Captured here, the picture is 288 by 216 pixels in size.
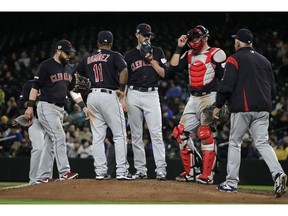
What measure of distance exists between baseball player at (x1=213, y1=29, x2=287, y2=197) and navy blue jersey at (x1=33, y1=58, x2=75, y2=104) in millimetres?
2915

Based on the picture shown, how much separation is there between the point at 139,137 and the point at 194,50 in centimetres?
164

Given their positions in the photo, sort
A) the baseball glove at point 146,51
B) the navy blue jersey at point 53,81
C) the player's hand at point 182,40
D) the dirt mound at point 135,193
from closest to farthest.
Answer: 1. the dirt mound at point 135,193
2. the player's hand at point 182,40
3. the baseball glove at point 146,51
4. the navy blue jersey at point 53,81

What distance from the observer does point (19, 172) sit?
1794cm

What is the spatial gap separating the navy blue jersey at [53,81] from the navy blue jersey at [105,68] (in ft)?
2.55

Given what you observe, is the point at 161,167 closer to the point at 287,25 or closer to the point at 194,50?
the point at 194,50

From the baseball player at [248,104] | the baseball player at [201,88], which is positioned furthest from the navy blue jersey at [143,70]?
the baseball player at [248,104]

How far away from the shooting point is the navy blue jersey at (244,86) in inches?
432

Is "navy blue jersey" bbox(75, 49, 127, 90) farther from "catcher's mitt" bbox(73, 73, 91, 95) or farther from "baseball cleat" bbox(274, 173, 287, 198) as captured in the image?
"baseball cleat" bbox(274, 173, 287, 198)

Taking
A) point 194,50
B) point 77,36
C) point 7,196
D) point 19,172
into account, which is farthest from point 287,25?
point 7,196

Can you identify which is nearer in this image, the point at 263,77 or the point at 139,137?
the point at 263,77

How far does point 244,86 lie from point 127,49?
14.6m

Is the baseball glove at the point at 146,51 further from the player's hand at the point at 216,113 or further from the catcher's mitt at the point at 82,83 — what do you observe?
the player's hand at the point at 216,113

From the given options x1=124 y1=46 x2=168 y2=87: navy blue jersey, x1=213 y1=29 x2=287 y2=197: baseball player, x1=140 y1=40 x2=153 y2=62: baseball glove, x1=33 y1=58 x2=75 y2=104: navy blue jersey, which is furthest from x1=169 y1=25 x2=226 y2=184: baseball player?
x1=33 y1=58 x2=75 y2=104: navy blue jersey

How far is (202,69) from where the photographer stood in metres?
11.9
